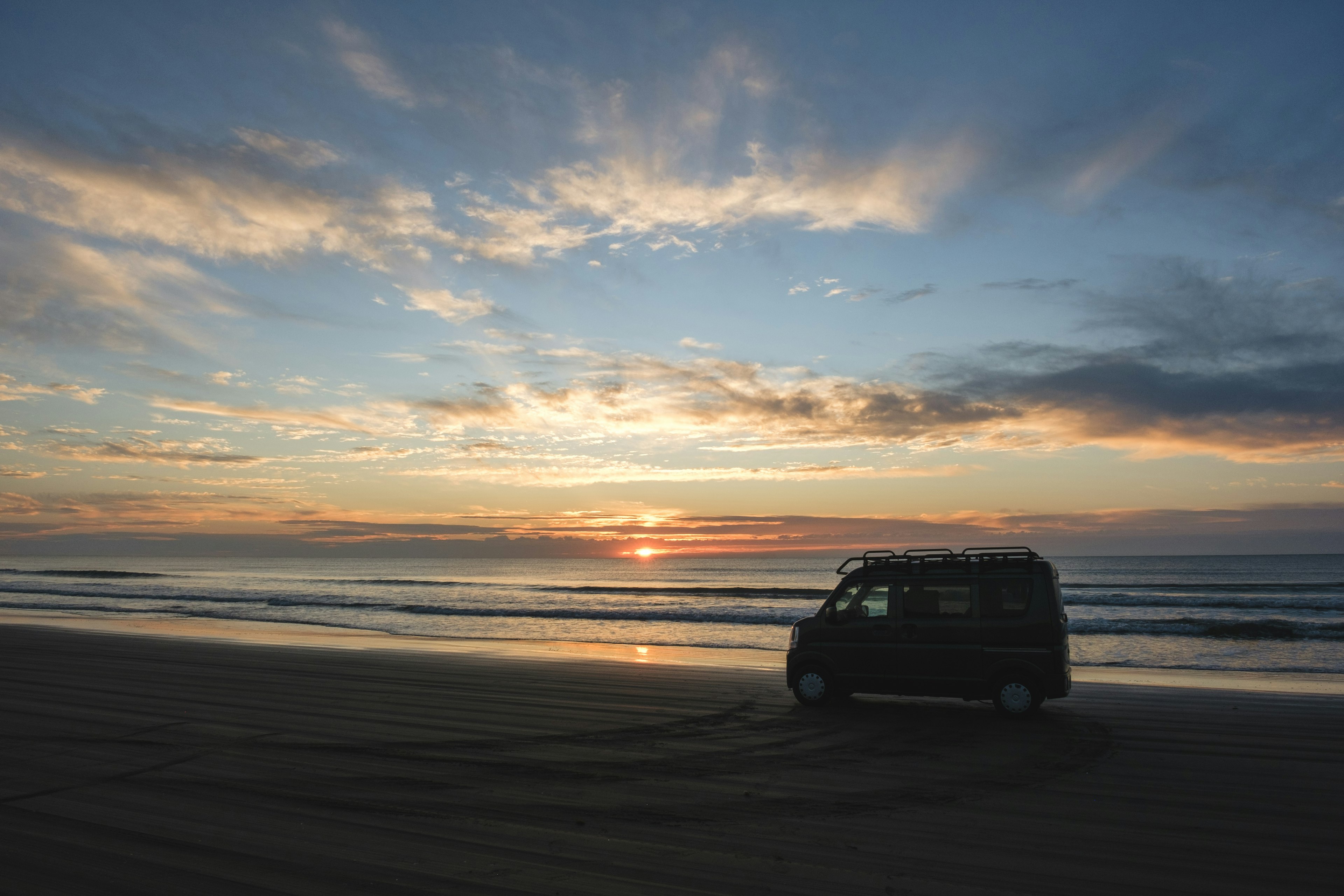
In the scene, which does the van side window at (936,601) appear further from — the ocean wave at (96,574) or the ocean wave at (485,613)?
the ocean wave at (96,574)

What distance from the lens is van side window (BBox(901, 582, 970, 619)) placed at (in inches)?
435

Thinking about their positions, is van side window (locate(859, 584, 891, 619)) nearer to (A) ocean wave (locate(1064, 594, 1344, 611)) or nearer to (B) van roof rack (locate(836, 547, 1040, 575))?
(B) van roof rack (locate(836, 547, 1040, 575))

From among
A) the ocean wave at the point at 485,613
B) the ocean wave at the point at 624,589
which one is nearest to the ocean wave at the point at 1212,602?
the ocean wave at the point at 624,589

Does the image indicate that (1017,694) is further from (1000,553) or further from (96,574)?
(96,574)

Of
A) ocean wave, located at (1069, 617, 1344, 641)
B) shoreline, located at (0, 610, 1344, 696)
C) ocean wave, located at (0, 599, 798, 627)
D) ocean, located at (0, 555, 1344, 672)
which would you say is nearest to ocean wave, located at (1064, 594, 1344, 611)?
ocean, located at (0, 555, 1344, 672)

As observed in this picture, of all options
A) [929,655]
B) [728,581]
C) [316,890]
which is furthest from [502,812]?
[728,581]

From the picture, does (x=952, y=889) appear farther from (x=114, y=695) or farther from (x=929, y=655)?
(x=114, y=695)

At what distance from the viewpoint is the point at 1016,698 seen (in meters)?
10.6

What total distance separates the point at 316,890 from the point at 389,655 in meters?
14.7

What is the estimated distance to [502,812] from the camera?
21.1 ft

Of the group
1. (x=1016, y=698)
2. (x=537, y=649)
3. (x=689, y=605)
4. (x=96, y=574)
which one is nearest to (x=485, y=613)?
(x=689, y=605)

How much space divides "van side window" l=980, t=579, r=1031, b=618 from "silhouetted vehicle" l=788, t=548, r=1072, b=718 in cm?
1

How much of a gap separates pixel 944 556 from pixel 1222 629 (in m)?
23.5

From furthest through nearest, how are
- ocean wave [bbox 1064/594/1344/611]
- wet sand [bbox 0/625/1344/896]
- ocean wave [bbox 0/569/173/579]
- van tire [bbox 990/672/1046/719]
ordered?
ocean wave [bbox 0/569/173/579] → ocean wave [bbox 1064/594/1344/611] → van tire [bbox 990/672/1046/719] → wet sand [bbox 0/625/1344/896]
